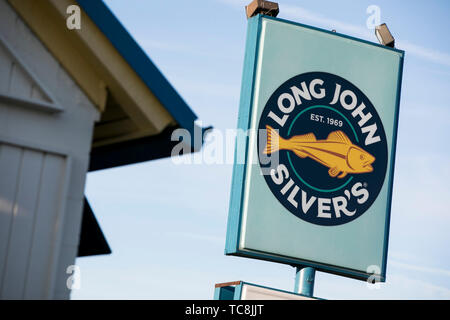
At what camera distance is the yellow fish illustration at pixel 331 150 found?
1116cm

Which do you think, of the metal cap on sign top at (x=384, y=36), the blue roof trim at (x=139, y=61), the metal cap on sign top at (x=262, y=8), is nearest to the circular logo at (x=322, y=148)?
the metal cap on sign top at (x=262, y=8)

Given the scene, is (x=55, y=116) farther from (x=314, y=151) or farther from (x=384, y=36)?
(x=384, y=36)

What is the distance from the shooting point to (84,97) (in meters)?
7.03

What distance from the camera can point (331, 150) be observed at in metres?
11.6

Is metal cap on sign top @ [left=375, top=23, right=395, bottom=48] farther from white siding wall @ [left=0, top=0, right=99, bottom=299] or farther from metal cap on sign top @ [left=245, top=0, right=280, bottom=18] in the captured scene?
white siding wall @ [left=0, top=0, right=99, bottom=299]

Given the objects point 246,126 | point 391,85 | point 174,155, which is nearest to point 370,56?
point 391,85

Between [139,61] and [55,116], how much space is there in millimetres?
909

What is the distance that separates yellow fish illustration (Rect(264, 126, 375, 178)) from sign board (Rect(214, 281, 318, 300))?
79.7 inches

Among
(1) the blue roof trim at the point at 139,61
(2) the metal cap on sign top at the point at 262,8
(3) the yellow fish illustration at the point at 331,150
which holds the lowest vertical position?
(1) the blue roof trim at the point at 139,61

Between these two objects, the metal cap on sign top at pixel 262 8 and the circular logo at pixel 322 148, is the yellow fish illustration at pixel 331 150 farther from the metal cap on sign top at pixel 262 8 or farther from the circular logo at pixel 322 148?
the metal cap on sign top at pixel 262 8

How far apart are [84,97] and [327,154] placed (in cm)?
537

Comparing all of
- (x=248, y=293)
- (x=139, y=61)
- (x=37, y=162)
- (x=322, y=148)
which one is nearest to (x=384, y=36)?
(x=322, y=148)

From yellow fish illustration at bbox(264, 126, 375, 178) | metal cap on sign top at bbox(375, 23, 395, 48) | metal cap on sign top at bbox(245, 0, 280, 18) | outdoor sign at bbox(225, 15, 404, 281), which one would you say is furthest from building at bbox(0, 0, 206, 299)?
metal cap on sign top at bbox(375, 23, 395, 48)
